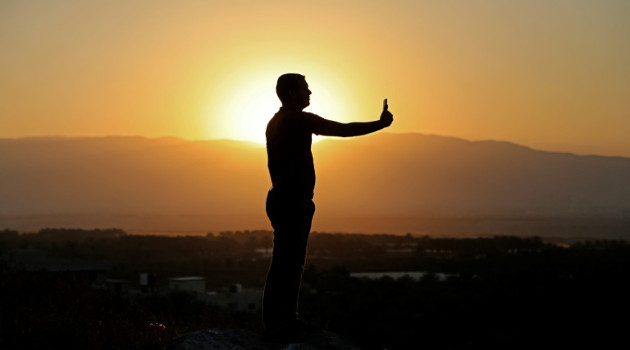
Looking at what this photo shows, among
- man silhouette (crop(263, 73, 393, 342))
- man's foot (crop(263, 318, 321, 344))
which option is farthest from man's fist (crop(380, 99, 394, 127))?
man's foot (crop(263, 318, 321, 344))

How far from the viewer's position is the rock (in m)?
9.45

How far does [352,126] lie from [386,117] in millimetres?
359

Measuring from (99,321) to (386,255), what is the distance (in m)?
88.5

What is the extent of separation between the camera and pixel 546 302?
146 feet

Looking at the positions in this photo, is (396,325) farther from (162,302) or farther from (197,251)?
(197,251)

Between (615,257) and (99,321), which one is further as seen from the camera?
(615,257)

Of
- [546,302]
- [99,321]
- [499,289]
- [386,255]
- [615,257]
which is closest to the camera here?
[99,321]

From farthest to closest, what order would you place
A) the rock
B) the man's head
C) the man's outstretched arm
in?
the man's head, the man's outstretched arm, the rock

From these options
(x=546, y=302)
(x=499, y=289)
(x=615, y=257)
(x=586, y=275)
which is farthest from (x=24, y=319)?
(x=615, y=257)

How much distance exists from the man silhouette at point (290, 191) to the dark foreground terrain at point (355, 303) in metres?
4.78

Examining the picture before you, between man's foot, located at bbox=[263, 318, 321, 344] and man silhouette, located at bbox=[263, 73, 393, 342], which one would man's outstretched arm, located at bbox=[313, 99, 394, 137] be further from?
man's foot, located at bbox=[263, 318, 321, 344]

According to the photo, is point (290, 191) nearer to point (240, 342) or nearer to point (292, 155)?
point (292, 155)

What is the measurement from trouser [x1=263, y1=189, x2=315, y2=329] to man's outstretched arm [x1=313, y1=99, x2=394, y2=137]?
0.73 metres

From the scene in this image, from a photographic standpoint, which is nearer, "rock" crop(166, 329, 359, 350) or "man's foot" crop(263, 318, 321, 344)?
"rock" crop(166, 329, 359, 350)
